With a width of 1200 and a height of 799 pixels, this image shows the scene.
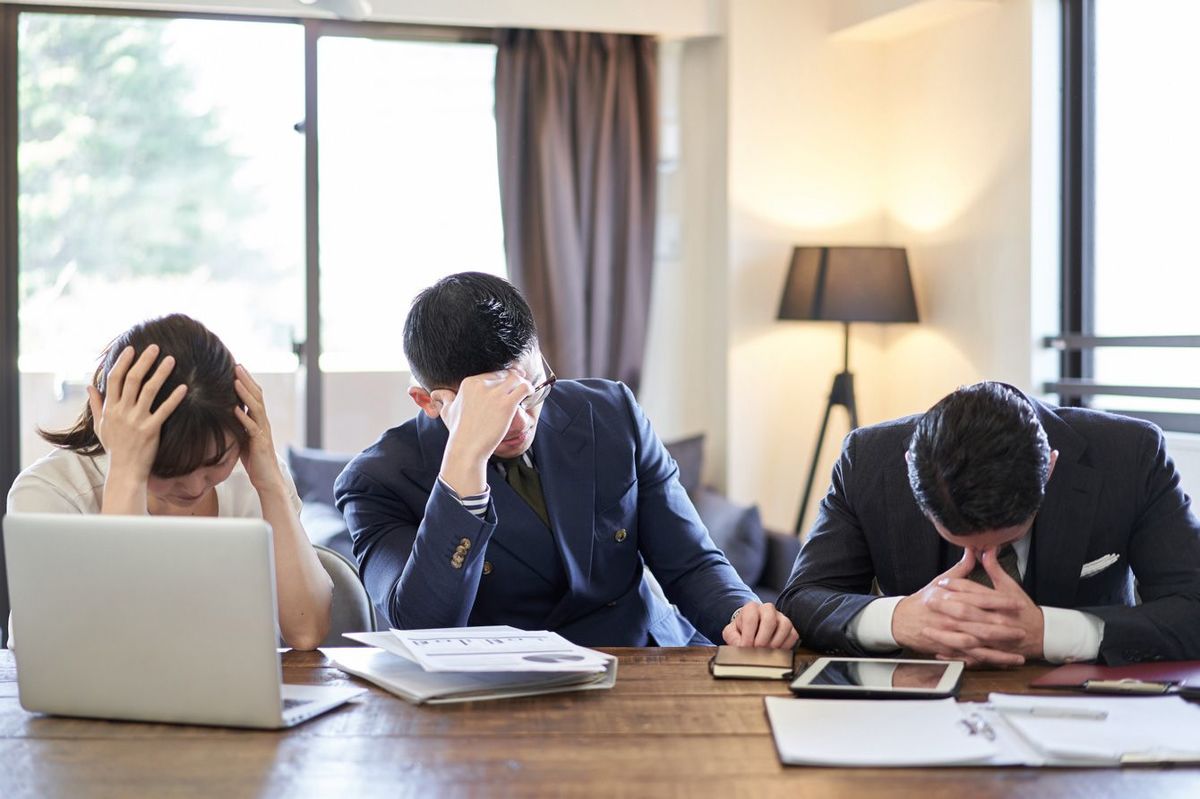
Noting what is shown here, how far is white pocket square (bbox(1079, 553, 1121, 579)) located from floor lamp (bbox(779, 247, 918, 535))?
2.41m

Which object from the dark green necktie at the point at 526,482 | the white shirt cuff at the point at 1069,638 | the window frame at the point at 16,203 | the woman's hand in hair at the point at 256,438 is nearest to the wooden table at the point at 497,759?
the white shirt cuff at the point at 1069,638

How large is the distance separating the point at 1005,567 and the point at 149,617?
125 centimetres

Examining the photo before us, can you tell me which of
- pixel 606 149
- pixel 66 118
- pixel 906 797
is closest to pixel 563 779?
pixel 906 797

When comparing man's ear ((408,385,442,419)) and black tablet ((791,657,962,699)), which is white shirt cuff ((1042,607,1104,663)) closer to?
black tablet ((791,657,962,699))

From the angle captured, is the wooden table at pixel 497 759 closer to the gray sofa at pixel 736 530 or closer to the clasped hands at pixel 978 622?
the clasped hands at pixel 978 622

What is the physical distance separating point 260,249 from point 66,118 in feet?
2.61

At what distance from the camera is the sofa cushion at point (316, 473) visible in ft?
13.5

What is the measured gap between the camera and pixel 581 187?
15.5ft

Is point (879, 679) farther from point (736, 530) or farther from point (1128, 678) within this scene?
point (736, 530)

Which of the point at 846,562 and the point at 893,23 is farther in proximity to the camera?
the point at 893,23

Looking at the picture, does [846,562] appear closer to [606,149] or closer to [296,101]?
[606,149]

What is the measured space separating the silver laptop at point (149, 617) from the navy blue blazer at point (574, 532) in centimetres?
56

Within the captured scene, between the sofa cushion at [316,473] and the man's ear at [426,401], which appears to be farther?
the sofa cushion at [316,473]

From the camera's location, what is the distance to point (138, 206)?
4.61m
